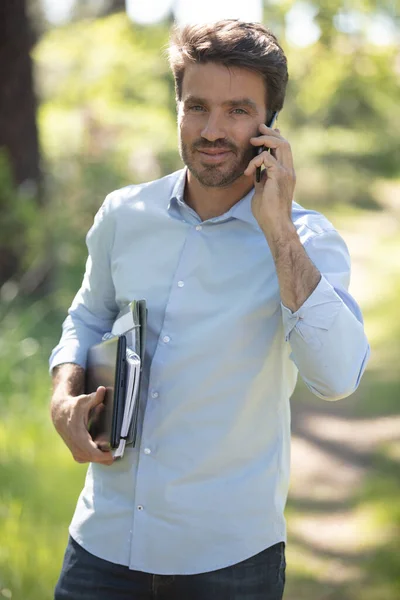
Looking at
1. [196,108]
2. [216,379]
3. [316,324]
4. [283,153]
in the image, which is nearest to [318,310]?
[316,324]

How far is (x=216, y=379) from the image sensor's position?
7.99 ft

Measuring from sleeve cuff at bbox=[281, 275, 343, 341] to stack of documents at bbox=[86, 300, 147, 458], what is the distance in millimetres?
429

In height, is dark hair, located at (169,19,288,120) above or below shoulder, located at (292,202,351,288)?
above

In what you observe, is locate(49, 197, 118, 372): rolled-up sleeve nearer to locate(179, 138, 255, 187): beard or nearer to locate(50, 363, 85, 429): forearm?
locate(50, 363, 85, 429): forearm

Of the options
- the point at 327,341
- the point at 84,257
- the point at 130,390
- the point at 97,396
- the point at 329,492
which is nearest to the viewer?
the point at 327,341

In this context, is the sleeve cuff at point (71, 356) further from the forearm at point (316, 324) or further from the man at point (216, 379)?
the forearm at point (316, 324)

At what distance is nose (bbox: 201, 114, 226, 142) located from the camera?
2.46 metres

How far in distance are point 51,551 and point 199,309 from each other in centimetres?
213

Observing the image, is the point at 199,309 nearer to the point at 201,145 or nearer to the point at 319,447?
the point at 201,145

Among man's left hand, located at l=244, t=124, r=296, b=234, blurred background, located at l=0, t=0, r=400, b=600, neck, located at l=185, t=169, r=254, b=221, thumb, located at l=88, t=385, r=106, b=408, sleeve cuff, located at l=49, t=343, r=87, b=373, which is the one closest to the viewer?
man's left hand, located at l=244, t=124, r=296, b=234

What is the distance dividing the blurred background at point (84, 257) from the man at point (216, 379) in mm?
481

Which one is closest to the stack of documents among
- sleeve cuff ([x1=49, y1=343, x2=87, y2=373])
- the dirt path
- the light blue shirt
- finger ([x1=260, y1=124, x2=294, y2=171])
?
the light blue shirt

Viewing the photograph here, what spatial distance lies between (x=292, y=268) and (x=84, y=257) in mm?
6747

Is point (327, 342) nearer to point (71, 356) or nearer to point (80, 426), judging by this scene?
point (80, 426)
